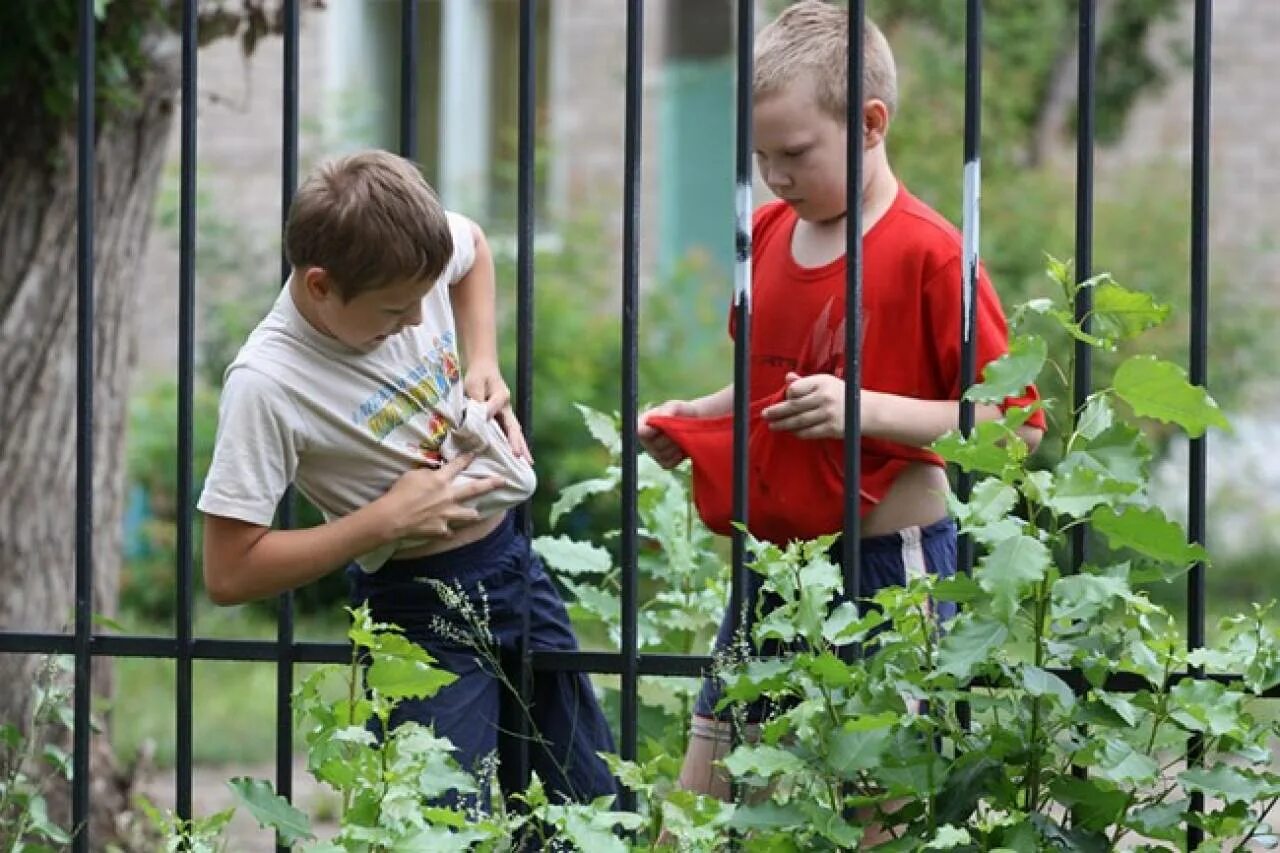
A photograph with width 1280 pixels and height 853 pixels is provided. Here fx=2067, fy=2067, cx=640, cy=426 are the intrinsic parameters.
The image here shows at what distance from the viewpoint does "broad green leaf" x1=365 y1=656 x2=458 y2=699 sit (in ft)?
9.01

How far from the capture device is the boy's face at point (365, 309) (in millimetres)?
2859

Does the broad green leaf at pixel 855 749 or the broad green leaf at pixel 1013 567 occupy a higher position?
the broad green leaf at pixel 1013 567

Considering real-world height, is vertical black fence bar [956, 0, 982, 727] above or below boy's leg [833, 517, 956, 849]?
above

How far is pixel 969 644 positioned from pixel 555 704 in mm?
790

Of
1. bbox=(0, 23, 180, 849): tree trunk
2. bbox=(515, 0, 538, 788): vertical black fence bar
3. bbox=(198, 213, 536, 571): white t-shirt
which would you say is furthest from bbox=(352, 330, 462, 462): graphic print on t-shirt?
bbox=(0, 23, 180, 849): tree trunk

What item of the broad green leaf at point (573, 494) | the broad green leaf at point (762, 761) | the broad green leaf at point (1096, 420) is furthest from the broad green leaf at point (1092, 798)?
the broad green leaf at point (573, 494)

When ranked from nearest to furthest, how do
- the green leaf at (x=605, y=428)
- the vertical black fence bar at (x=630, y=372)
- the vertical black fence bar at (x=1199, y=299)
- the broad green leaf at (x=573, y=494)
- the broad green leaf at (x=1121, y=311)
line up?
the broad green leaf at (x=1121, y=311) → the vertical black fence bar at (x=1199, y=299) → the vertical black fence bar at (x=630, y=372) → the broad green leaf at (x=573, y=494) → the green leaf at (x=605, y=428)

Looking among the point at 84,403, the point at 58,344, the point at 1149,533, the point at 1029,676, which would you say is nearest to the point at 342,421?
the point at 84,403

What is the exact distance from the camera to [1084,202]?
2.94 m

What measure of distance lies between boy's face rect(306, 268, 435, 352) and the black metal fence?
227 mm

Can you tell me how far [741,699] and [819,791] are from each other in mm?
195

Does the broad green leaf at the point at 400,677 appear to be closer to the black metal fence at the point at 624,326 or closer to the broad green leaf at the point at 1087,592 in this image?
the black metal fence at the point at 624,326

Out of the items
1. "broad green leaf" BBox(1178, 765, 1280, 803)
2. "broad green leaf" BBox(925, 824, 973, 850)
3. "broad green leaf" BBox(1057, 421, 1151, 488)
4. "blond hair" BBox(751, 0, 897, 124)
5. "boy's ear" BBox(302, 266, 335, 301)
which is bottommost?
"broad green leaf" BBox(925, 824, 973, 850)

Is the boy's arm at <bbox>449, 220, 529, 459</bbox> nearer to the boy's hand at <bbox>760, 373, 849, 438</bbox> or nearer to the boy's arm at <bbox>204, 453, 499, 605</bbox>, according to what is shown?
the boy's arm at <bbox>204, 453, 499, 605</bbox>
